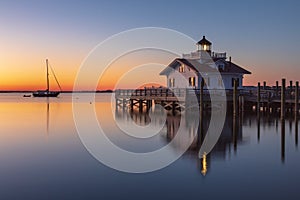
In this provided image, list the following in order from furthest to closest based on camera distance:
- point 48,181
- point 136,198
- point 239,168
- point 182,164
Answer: point 182,164 < point 239,168 < point 48,181 < point 136,198

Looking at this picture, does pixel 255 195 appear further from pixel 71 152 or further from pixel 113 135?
pixel 113 135

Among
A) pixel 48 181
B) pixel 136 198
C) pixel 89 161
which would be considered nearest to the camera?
pixel 136 198

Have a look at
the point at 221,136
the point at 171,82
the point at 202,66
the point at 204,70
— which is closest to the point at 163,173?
the point at 221,136

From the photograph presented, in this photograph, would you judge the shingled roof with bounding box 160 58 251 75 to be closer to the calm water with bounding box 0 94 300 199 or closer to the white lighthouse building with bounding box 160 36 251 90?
the white lighthouse building with bounding box 160 36 251 90

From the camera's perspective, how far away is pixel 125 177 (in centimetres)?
1216

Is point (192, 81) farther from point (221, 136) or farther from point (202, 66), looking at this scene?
point (221, 136)

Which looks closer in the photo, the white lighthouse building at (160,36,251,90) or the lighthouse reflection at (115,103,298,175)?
the lighthouse reflection at (115,103,298,175)

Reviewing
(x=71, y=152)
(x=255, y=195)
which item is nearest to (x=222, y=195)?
(x=255, y=195)

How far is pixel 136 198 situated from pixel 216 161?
215 inches

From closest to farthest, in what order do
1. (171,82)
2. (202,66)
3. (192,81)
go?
(192,81), (202,66), (171,82)

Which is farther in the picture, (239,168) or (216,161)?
(216,161)

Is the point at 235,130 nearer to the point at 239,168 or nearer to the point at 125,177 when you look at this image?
the point at 239,168

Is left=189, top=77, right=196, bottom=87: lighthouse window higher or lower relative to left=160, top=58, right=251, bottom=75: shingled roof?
lower

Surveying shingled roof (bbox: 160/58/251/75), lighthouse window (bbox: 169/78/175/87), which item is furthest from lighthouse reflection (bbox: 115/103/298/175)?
lighthouse window (bbox: 169/78/175/87)
